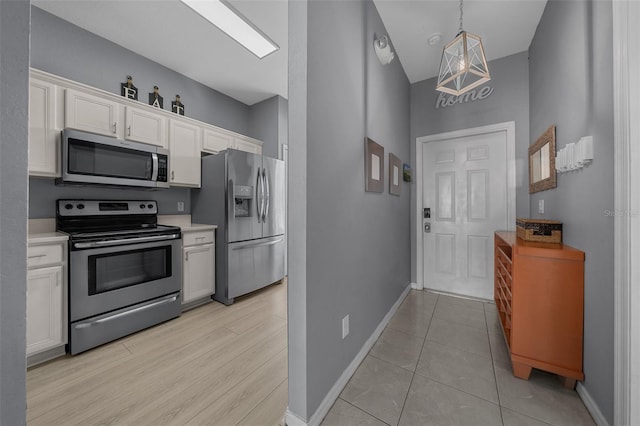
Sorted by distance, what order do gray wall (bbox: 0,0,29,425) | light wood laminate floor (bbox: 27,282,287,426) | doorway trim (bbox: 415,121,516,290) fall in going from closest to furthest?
gray wall (bbox: 0,0,29,425) < light wood laminate floor (bbox: 27,282,287,426) < doorway trim (bbox: 415,121,516,290)

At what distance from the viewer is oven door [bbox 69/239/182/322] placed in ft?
6.13

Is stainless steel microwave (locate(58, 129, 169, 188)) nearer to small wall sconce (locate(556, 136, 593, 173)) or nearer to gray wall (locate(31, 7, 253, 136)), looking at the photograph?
gray wall (locate(31, 7, 253, 136))

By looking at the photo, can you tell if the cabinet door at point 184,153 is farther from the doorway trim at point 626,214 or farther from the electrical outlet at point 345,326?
the doorway trim at point 626,214

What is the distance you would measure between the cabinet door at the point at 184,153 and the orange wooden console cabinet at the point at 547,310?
10.6ft

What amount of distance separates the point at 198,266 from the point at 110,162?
1.30 meters

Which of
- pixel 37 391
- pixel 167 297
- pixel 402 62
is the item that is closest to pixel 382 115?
pixel 402 62

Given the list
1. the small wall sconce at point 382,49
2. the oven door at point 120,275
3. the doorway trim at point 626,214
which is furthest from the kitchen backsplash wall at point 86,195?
the doorway trim at point 626,214

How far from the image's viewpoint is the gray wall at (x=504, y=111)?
2.68 meters

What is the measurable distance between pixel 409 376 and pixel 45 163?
10.4 ft

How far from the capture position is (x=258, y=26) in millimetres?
2373

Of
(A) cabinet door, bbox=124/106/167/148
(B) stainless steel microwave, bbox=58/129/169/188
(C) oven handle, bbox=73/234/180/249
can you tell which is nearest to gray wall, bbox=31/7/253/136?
(A) cabinet door, bbox=124/106/167/148

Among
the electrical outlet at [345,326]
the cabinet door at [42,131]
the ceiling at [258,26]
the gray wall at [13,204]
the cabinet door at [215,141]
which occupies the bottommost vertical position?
the electrical outlet at [345,326]

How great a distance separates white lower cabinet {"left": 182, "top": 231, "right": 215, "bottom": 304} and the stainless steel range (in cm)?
11

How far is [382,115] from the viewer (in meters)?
2.30
